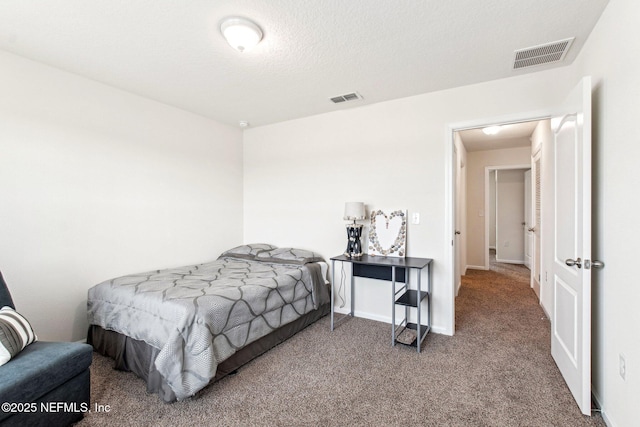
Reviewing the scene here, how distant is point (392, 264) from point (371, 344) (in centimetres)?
77

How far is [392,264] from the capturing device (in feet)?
9.16

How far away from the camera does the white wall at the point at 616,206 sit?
146 centimetres

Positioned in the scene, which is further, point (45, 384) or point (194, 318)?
point (194, 318)

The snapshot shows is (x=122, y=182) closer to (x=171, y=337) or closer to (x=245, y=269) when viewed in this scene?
(x=245, y=269)

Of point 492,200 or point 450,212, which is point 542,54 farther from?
point 492,200

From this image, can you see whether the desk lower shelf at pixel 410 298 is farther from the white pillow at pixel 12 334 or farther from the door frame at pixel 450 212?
the white pillow at pixel 12 334

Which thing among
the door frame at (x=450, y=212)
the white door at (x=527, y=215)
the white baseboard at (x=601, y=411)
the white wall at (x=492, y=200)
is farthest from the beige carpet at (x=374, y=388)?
the white wall at (x=492, y=200)

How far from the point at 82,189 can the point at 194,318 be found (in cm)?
176

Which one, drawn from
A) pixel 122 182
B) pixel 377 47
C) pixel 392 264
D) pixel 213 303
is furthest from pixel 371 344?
pixel 122 182

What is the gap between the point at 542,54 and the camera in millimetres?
2336

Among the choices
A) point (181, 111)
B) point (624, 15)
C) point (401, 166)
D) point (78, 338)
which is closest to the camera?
point (624, 15)

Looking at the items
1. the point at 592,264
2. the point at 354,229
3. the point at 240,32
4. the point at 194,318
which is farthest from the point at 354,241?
the point at 240,32

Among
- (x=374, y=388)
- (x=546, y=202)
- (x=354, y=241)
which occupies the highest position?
(x=546, y=202)

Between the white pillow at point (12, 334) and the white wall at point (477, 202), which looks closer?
the white pillow at point (12, 334)
